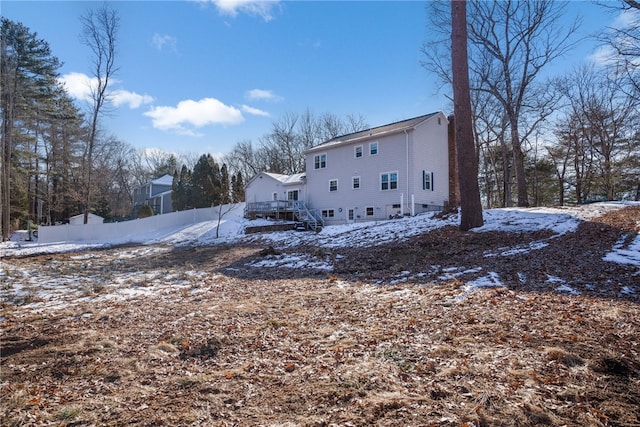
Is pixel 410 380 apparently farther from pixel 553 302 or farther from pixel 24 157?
pixel 24 157

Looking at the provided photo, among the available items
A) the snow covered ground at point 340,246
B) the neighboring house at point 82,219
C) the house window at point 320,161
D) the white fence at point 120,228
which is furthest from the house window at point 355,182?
the neighboring house at point 82,219

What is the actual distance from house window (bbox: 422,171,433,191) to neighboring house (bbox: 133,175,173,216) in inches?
1143

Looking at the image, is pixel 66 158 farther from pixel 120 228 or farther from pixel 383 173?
A: pixel 383 173

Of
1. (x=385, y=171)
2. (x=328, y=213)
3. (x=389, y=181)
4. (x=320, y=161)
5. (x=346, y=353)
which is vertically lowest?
(x=346, y=353)

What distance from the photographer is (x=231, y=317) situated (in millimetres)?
4793

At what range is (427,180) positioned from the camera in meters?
21.1

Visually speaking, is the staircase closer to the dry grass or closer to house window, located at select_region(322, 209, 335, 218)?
house window, located at select_region(322, 209, 335, 218)

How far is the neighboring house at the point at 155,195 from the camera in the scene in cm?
3994

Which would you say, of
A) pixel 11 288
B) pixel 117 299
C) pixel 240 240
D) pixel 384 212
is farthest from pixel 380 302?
pixel 384 212

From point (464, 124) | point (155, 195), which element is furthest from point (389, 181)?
point (155, 195)

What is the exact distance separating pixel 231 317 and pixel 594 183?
28.5m

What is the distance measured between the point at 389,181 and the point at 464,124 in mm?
10497

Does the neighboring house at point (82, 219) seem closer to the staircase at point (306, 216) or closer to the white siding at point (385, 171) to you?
the staircase at point (306, 216)

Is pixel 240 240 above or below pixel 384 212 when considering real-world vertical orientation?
below
